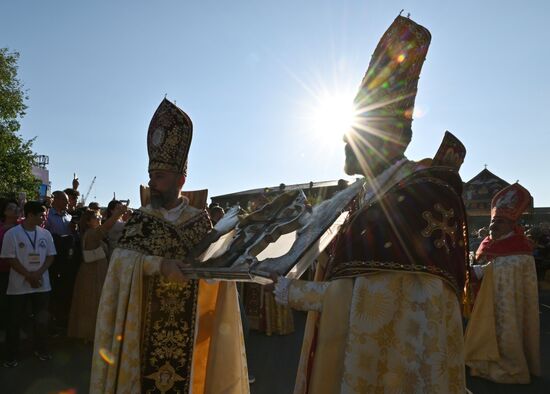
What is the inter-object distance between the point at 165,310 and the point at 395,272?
214 centimetres

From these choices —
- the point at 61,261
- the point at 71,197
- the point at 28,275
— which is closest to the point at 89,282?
the point at 61,261

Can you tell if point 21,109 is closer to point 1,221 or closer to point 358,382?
point 1,221

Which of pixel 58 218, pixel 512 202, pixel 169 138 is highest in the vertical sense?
pixel 512 202

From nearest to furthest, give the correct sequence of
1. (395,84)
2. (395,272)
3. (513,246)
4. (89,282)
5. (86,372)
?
(395,272)
(395,84)
(86,372)
(513,246)
(89,282)

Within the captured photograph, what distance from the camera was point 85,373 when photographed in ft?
20.1

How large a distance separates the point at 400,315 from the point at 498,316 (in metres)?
5.48

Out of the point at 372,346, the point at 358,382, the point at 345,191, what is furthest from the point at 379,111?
the point at 358,382

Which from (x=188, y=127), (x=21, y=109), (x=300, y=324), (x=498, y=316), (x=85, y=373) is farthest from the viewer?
(x=21, y=109)

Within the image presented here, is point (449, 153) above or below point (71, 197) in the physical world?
below

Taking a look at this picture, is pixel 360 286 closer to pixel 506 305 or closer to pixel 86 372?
pixel 86 372

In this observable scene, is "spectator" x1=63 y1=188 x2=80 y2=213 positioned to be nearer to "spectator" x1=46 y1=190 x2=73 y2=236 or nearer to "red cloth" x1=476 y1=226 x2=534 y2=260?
"spectator" x1=46 y1=190 x2=73 y2=236

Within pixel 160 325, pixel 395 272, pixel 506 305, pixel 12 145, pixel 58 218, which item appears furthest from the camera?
pixel 12 145

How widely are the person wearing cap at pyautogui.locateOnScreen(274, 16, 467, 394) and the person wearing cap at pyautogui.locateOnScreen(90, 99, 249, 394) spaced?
55.8 inches

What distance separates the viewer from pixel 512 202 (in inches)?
268
